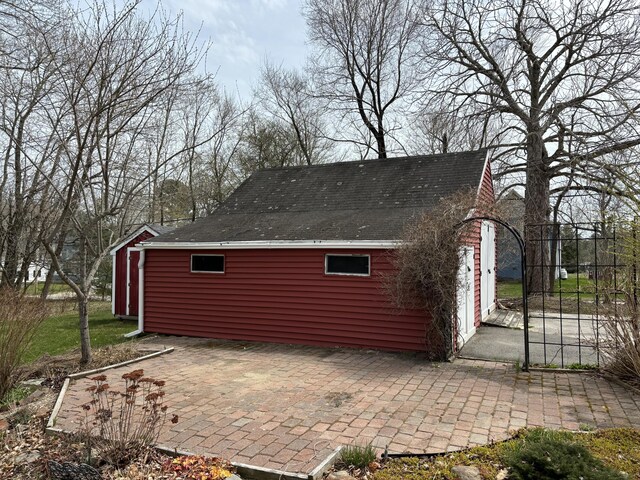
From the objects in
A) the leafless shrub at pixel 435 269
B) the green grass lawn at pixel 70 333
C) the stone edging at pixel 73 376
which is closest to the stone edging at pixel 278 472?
the stone edging at pixel 73 376

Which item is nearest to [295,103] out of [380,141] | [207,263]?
[380,141]

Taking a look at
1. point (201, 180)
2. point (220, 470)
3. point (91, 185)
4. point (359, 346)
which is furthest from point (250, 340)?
point (201, 180)

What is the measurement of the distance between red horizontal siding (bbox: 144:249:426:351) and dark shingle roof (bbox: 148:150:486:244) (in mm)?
518

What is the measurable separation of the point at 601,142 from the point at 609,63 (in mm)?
2714

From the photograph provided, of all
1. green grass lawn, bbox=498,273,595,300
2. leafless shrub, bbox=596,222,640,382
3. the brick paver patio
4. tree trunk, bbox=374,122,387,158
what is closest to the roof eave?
the brick paver patio

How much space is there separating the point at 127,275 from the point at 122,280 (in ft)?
0.95

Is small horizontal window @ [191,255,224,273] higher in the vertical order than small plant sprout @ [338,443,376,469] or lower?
higher

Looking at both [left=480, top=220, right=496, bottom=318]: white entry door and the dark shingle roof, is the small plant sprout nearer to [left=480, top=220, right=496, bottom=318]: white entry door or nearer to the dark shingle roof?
the dark shingle roof

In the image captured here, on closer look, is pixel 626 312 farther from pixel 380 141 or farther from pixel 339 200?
pixel 380 141

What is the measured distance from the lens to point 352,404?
→ 5211 mm

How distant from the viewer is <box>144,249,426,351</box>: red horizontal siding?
26.9ft

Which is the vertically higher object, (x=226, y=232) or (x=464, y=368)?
(x=226, y=232)

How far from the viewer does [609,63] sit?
14.5 metres

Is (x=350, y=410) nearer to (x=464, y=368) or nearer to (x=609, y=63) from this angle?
(x=464, y=368)
